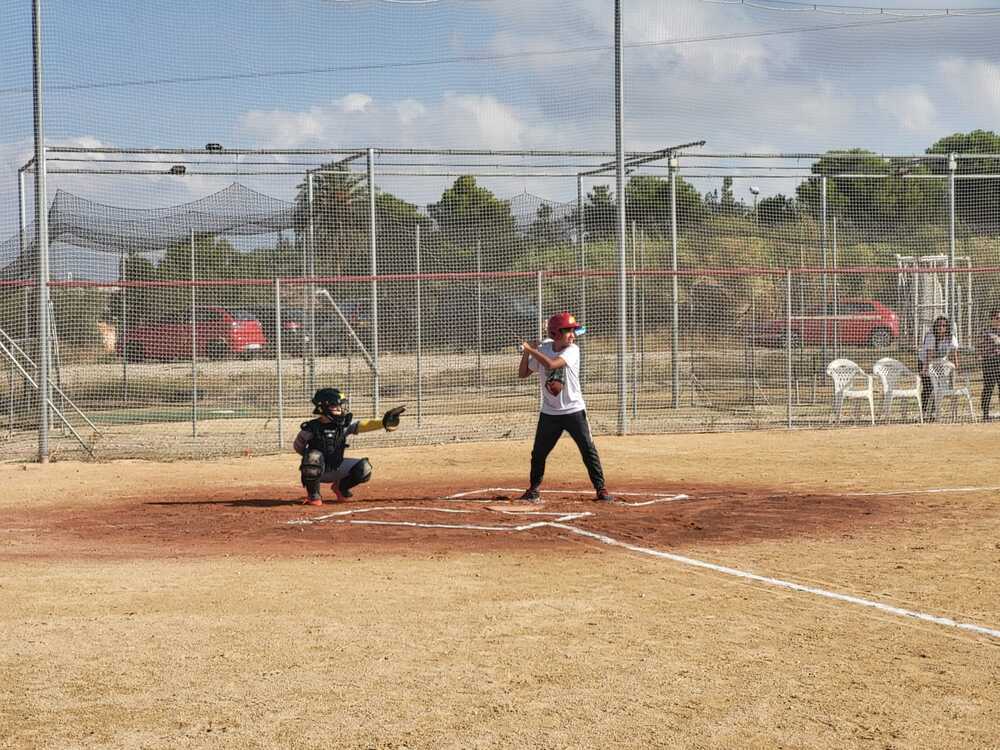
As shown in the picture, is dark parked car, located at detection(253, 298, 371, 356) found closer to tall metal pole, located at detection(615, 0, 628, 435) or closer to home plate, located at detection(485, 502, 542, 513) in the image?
tall metal pole, located at detection(615, 0, 628, 435)

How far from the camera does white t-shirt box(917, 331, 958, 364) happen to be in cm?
1988

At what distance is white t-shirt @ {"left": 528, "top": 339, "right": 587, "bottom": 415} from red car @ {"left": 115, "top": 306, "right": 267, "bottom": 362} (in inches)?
367

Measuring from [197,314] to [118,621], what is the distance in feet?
44.5

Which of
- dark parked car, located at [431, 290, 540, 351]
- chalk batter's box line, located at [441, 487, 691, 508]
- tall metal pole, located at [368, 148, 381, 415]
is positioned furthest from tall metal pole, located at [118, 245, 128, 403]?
chalk batter's box line, located at [441, 487, 691, 508]

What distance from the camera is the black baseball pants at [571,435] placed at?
37.9 feet

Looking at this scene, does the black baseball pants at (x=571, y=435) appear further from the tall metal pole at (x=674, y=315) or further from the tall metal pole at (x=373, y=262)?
the tall metal pole at (x=674, y=315)

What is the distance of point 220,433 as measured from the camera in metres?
19.1

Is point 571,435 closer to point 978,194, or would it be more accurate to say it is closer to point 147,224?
point 147,224

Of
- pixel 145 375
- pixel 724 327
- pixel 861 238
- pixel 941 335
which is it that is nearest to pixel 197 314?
pixel 145 375

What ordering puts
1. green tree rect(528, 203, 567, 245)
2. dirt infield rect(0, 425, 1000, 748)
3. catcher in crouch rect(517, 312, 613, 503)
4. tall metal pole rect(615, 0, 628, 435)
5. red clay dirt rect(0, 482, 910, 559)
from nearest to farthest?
dirt infield rect(0, 425, 1000, 748) < red clay dirt rect(0, 482, 910, 559) < catcher in crouch rect(517, 312, 613, 503) < tall metal pole rect(615, 0, 628, 435) < green tree rect(528, 203, 567, 245)

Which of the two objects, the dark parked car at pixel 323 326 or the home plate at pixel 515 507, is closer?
the home plate at pixel 515 507

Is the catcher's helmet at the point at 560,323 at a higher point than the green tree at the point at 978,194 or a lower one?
lower

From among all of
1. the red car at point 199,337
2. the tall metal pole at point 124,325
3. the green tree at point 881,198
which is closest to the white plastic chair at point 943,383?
the red car at point 199,337

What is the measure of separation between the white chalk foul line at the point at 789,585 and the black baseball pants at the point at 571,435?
4.20 feet
